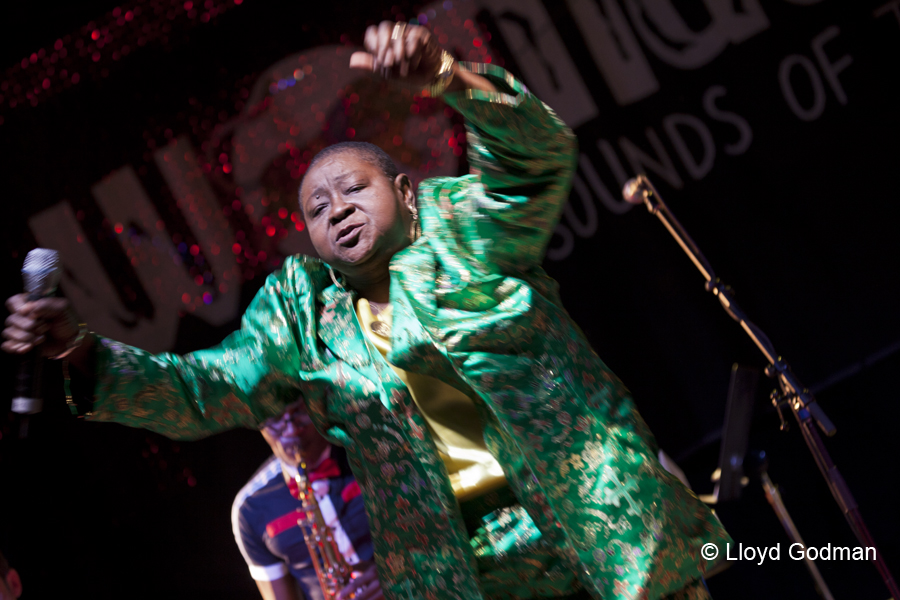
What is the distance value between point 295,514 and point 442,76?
5.50ft

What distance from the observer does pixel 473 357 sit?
122cm

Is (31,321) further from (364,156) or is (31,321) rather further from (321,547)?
(321,547)

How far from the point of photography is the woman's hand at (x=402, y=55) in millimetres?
1062

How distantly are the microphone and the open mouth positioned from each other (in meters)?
0.51

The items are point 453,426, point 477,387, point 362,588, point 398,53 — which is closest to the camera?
point 398,53

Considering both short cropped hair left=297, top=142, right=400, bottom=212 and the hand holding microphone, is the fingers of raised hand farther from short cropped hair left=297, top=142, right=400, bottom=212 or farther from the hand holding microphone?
the hand holding microphone

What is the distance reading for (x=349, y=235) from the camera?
139 centimetres

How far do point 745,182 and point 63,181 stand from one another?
2768mm

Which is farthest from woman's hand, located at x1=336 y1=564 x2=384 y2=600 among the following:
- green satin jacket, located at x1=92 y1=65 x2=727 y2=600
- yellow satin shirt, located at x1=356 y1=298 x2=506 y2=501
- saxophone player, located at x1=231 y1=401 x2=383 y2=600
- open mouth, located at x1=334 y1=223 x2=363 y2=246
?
open mouth, located at x1=334 y1=223 x2=363 y2=246

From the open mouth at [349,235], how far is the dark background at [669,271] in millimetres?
1489

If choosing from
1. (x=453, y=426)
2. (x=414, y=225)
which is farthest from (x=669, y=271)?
(x=453, y=426)

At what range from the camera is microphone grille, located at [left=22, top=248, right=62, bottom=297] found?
1085mm

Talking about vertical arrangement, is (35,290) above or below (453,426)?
above

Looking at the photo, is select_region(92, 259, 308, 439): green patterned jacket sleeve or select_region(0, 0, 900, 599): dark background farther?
select_region(0, 0, 900, 599): dark background
